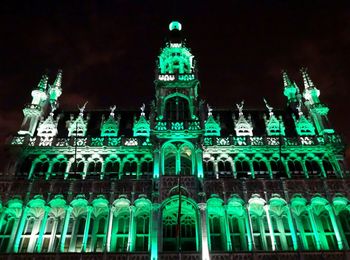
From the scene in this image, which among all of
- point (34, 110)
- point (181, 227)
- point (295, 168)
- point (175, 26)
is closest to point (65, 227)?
point (181, 227)

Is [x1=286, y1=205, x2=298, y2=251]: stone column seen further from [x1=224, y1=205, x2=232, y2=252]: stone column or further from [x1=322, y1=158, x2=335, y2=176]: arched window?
[x1=322, y1=158, x2=335, y2=176]: arched window

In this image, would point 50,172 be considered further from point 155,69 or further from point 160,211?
point 155,69

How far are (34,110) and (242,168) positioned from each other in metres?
22.3

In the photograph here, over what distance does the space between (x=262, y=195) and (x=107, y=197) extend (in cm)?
1347

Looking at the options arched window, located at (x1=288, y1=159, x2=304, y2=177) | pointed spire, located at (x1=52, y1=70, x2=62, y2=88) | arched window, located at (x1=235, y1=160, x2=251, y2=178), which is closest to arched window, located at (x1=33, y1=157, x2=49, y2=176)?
pointed spire, located at (x1=52, y1=70, x2=62, y2=88)

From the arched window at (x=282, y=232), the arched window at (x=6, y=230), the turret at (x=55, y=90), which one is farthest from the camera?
the turret at (x=55, y=90)

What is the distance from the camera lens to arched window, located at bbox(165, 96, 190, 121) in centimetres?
3921

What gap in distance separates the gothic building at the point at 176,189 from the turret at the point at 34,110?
0.14 m

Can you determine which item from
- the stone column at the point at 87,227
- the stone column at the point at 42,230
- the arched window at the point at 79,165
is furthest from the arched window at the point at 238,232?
the stone column at the point at 42,230

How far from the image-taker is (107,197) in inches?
1325

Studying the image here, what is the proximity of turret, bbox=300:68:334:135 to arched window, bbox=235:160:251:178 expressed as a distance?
345 inches

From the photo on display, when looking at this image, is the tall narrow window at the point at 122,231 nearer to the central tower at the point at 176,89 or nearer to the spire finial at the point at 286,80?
the central tower at the point at 176,89

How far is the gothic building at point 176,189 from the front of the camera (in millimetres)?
31922

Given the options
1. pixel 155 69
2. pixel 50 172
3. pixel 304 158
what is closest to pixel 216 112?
pixel 155 69
